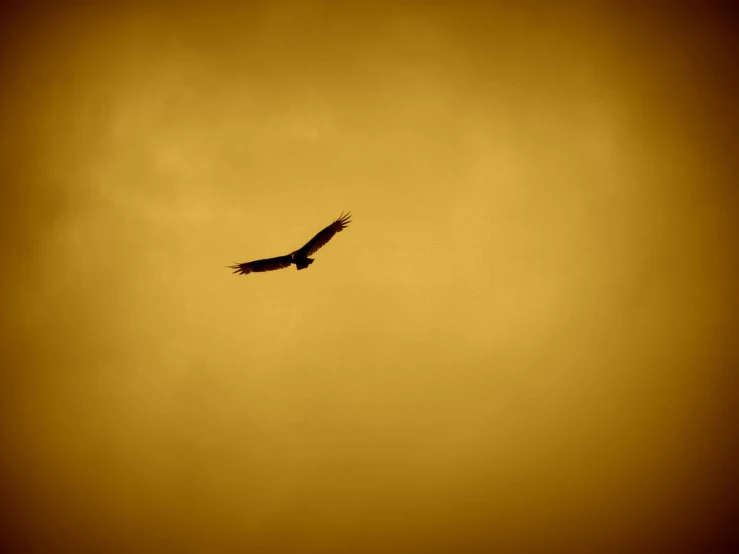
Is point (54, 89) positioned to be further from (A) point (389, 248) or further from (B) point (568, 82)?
(B) point (568, 82)

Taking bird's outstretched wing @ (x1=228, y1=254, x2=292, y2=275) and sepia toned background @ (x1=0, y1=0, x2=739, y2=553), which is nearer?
bird's outstretched wing @ (x1=228, y1=254, x2=292, y2=275)

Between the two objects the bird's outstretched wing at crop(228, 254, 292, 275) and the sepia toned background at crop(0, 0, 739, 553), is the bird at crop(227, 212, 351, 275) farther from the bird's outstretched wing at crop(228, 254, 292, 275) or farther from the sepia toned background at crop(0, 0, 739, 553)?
the sepia toned background at crop(0, 0, 739, 553)

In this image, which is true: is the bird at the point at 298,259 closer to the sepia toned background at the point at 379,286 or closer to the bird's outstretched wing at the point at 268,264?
the bird's outstretched wing at the point at 268,264

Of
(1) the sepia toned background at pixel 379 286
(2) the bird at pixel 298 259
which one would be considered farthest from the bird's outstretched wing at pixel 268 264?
(1) the sepia toned background at pixel 379 286

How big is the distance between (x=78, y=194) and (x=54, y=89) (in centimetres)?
103

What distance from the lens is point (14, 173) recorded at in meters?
5.23

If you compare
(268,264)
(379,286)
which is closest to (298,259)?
(268,264)

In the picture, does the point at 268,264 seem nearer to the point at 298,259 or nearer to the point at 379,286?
the point at 298,259

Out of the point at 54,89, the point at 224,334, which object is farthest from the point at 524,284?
the point at 54,89

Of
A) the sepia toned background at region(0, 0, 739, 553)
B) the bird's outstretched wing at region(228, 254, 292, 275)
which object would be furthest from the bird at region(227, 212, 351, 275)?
the sepia toned background at region(0, 0, 739, 553)

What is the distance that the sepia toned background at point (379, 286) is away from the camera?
523cm

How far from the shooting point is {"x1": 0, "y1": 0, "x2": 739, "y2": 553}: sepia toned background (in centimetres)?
523

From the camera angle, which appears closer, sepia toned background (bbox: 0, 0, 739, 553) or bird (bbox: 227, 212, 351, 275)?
bird (bbox: 227, 212, 351, 275)

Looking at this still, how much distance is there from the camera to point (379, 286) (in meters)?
5.26
